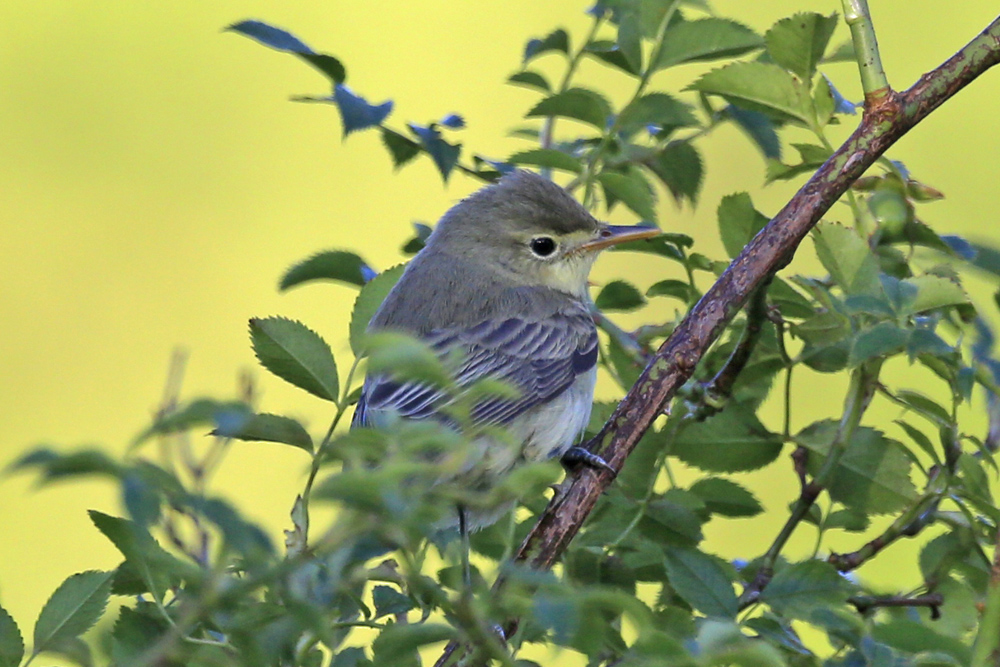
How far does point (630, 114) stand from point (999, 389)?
0.92 meters

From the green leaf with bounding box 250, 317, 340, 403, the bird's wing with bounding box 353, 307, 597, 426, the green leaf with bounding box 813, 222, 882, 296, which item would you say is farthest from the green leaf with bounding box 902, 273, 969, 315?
the bird's wing with bounding box 353, 307, 597, 426

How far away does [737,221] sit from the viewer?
212 centimetres

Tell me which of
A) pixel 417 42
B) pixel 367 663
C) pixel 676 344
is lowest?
pixel 367 663

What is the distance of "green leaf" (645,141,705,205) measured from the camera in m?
→ 2.44

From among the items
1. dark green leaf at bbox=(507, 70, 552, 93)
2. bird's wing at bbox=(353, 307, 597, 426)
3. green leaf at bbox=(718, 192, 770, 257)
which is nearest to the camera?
green leaf at bbox=(718, 192, 770, 257)

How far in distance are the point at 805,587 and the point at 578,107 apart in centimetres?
119

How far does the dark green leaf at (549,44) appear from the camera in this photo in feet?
8.30

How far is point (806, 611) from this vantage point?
58.5 inches

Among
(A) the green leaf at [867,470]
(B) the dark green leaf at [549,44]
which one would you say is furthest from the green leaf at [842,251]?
(B) the dark green leaf at [549,44]

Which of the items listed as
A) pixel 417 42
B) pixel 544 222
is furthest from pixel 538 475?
pixel 417 42

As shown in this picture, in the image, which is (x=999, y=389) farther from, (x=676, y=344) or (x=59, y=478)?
(x=59, y=478)

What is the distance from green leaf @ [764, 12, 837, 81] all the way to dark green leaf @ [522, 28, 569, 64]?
623mm

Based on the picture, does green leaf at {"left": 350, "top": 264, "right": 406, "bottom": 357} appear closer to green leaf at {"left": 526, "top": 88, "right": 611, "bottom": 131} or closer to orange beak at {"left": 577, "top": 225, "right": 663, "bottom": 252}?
green leaf at {"left": 526, "top": 88, "right": 611, "bottom": 131}

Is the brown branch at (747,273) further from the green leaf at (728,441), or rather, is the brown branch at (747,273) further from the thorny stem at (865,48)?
the green leaf at (728,441)
